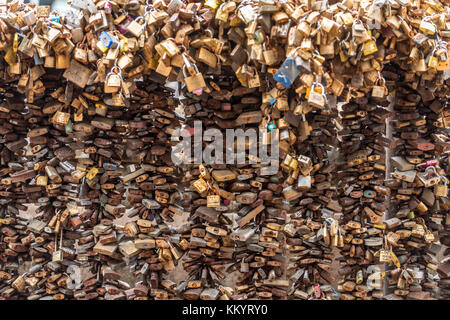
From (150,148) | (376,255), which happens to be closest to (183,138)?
(150,148)

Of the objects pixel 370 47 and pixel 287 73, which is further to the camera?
pixel 370 47

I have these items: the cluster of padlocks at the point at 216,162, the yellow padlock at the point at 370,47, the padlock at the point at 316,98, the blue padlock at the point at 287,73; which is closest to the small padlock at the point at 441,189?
the cluster of padlocks at the point at 216,162

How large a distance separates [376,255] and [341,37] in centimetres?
209

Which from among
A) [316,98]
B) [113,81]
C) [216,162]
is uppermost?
[113,81]

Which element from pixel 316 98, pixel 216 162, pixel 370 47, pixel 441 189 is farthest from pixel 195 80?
pixel 441 189

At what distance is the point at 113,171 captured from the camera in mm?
3629

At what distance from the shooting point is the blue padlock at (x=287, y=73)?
2.65m

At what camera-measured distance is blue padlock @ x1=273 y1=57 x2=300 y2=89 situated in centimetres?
265

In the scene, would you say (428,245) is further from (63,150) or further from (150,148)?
(63,150)

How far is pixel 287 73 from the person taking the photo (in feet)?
8.85

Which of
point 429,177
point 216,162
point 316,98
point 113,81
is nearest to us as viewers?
point 316,98

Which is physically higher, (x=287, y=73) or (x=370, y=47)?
(x=370, y=47)

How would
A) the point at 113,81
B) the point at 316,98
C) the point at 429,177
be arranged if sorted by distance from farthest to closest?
the point at 429,177 < the point at 113,81 < the point at 316,98

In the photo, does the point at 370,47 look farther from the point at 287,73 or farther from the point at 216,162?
the point at 216,162
